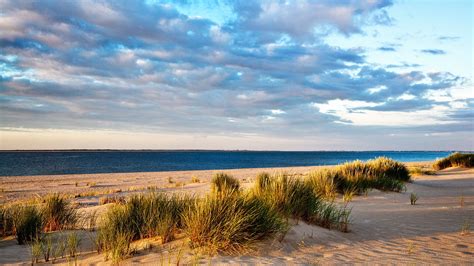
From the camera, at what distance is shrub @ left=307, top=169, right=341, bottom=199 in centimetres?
1276

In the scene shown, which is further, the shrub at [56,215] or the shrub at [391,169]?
the shrub at [391,169]

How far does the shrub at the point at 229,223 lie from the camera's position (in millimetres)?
5875

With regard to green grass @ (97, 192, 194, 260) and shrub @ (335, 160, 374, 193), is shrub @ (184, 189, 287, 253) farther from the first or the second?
shrub @ (335, 160, 374, 193)

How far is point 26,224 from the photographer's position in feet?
25.0

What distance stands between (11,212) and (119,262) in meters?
4.63

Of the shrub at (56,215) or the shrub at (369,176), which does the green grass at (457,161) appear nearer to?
the shrub at (369,176)

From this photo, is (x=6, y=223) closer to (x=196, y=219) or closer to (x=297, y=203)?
(x=196, y=219)

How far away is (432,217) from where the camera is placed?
9680 millimetres

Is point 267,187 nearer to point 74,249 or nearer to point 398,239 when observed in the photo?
point 398,239

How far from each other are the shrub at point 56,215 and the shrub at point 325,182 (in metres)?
7.13

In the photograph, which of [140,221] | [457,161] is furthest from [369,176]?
[457,161]

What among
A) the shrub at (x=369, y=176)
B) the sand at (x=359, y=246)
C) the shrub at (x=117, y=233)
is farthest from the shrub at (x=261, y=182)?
the shrub at (x=369, y=176)

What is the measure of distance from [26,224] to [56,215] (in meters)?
1.38

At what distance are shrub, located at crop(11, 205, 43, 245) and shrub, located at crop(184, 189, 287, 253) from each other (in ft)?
11.2
